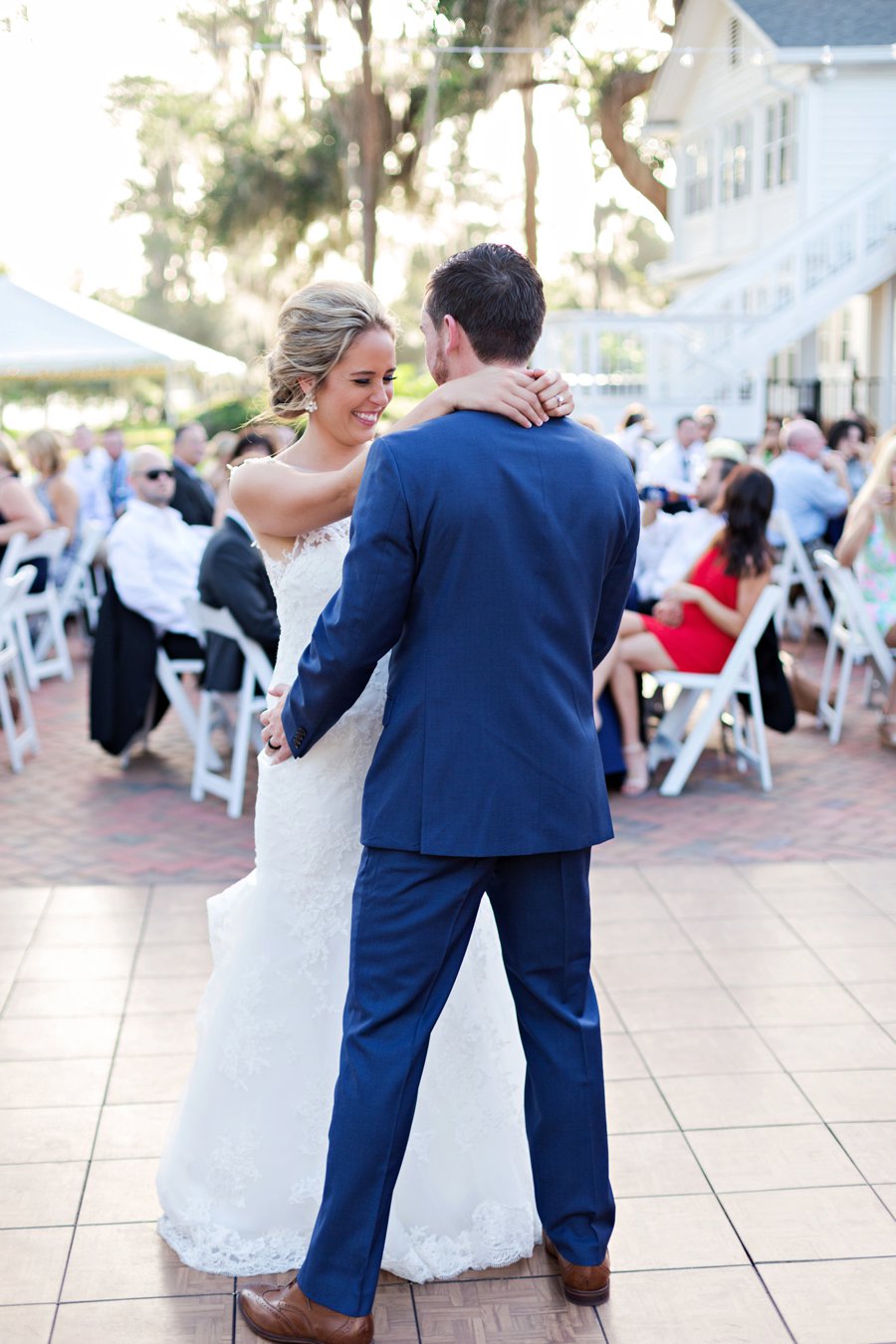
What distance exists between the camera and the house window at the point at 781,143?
22.9 m

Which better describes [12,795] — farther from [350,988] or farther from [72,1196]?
[350,988]

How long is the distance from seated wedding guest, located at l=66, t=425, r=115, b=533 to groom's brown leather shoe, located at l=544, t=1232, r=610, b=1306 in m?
9.53

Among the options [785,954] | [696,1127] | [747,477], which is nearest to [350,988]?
[696,1127]

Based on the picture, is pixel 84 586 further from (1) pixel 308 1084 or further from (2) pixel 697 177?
(2) pixel 697 177

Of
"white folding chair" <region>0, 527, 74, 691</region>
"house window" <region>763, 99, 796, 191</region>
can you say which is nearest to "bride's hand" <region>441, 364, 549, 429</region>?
"white folding chair" <region>0, 527, 74, 691</region>

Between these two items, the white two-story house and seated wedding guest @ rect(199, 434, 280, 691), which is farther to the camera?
the white two-story house

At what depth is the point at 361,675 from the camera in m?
2.49

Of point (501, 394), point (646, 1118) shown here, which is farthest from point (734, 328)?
point (501, 394)

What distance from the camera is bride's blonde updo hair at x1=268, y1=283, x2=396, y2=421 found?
8.97 ft

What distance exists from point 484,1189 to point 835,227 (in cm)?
1967

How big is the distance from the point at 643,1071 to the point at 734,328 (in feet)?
56.7

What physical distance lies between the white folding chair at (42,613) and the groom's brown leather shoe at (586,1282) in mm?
5710

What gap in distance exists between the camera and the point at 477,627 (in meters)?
2.40

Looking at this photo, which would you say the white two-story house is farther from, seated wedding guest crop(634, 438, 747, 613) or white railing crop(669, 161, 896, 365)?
seated wedding guest crop(634, 438, 747, 613)
